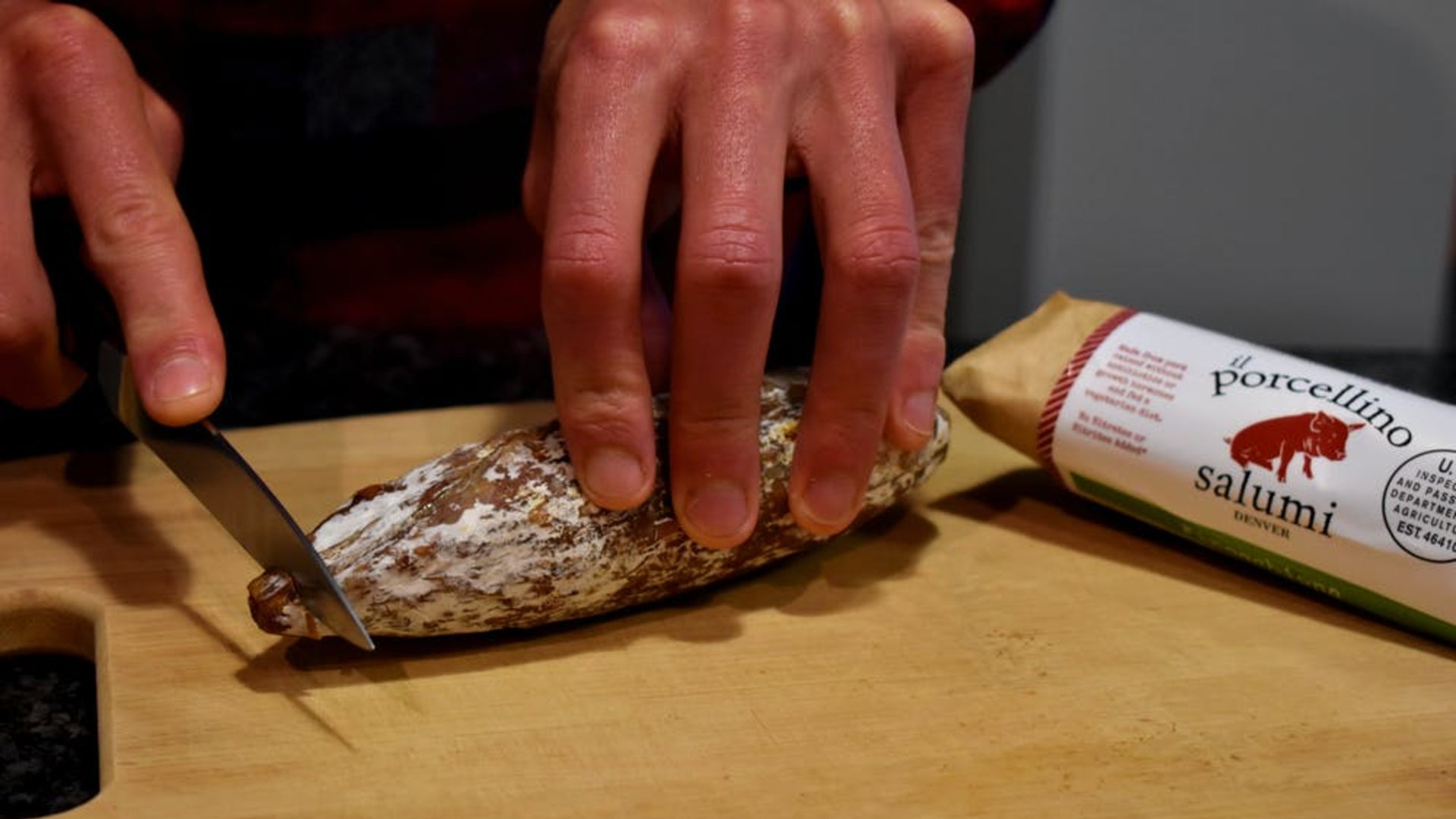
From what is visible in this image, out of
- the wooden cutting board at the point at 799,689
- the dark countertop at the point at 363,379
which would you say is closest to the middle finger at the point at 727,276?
the wooden cutting board at the point at 799,689

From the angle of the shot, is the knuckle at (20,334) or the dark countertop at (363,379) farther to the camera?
the dark countertop at (363,379)

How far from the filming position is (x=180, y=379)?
1.10m

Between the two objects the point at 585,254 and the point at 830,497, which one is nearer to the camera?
the point at 585,254

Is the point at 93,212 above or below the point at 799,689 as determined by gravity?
above

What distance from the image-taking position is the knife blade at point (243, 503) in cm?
106

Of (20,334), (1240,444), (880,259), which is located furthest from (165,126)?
(1240,444)

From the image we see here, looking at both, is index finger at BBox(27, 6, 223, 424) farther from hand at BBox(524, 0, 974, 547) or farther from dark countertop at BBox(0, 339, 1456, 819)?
dark countertop at BBox(0, 339, 1456, 819)

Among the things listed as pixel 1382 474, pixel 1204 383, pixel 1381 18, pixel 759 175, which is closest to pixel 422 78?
pixel 759 175

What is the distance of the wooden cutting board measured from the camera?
0.99 m

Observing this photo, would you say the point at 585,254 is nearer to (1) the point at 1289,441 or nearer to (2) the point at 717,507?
(2) the point at 717,507

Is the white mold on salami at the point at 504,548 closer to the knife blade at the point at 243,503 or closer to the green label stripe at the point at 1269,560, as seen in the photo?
the knife blade at the point at 243,503

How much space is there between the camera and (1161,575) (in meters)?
1.31

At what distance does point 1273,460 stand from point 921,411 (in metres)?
0.31

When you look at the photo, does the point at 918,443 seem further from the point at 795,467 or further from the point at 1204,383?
the point at 1204,383
